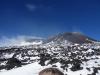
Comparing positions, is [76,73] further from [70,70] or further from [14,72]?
[14,72]

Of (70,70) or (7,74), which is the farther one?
(70,70)

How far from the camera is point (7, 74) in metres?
38.0

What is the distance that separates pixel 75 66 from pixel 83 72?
2773mm

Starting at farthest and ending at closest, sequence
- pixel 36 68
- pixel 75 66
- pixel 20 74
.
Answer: pixel 75 66
pixel 36 68
pixel 20 74

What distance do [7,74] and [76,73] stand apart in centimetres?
1150


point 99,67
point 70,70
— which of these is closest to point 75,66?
point 70,70

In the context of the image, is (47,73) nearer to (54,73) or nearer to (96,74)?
(54,73)

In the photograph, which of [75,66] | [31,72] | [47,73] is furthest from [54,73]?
[75,66]

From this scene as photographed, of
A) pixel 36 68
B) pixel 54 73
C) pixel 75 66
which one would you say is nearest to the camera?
pixel 54 73

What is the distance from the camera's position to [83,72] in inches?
1651

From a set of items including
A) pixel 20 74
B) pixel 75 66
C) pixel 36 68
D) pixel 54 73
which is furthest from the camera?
pixel 75 66

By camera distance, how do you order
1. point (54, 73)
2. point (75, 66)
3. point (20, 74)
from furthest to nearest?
1. point (75, 66)
2. point (20, 74)
3. point (54, 73)

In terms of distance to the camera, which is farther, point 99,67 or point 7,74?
point 99,67

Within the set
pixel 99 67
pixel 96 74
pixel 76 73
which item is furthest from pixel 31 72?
pixel 99 67
